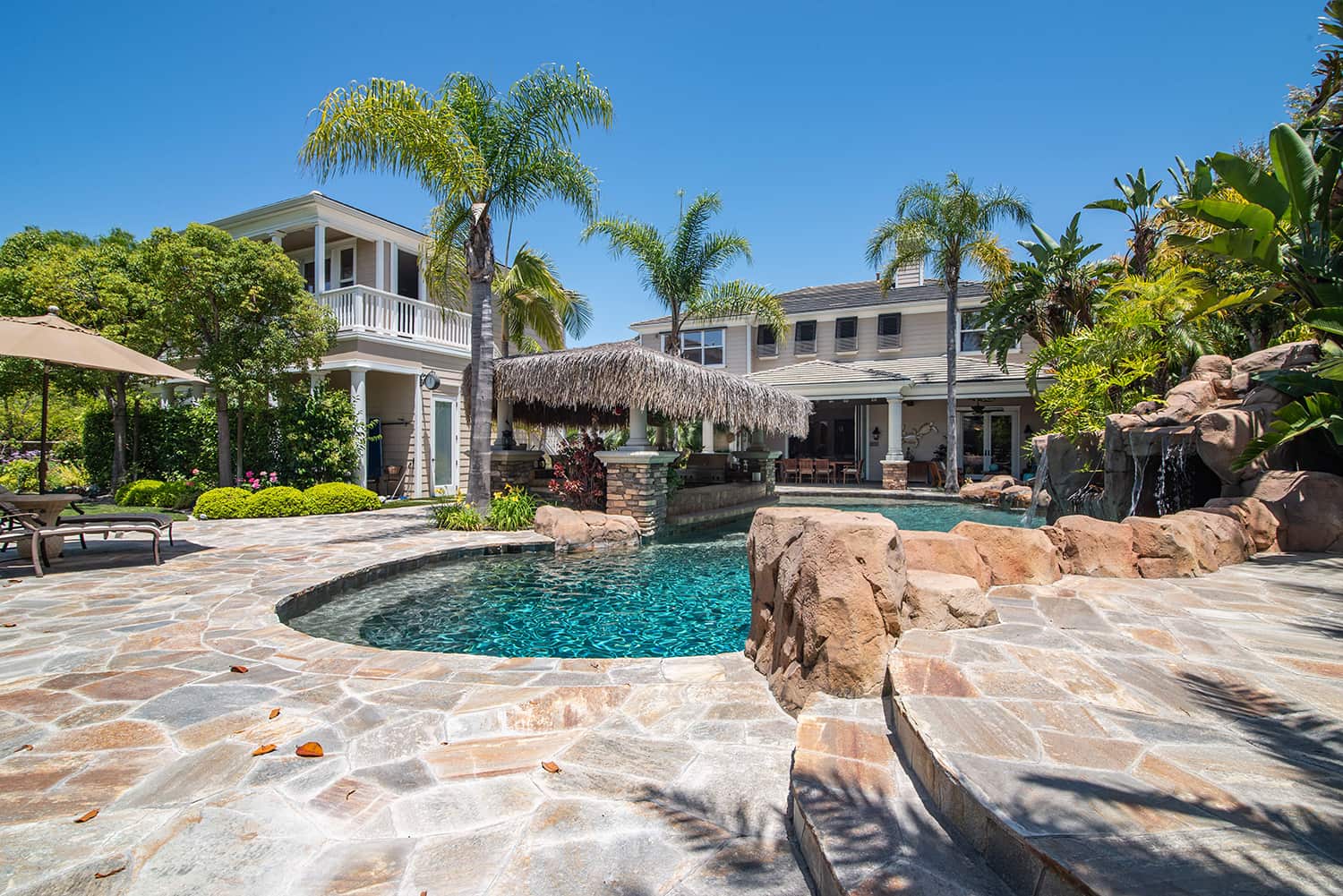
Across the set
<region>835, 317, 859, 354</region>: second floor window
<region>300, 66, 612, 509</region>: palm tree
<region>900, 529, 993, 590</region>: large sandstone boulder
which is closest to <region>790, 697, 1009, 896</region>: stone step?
<region>900, 529, 993, 590</region>: large sandstone boulder

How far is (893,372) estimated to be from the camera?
2131cm

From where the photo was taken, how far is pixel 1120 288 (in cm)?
1051

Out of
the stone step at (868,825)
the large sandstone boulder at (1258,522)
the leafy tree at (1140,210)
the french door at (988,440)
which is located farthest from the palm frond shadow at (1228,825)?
the french door at (988,440)

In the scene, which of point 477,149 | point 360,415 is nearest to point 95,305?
point 360,415

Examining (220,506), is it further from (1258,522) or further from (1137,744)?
(1258,522)

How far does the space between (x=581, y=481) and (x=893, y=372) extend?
13412 mm

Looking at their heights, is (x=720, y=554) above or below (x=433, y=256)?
below

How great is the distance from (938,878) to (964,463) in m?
22.3

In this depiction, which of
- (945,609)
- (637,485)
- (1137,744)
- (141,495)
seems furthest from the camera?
(141,495)

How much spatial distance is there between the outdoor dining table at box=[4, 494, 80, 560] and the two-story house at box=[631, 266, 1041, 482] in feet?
59.7

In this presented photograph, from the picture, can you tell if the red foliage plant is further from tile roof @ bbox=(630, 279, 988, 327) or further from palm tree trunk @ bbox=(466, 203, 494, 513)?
tile roof @ bbox=(630, 279, 988, 327)

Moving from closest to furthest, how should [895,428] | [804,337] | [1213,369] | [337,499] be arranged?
[1213,369], [337,499], [895,428], [804,337]

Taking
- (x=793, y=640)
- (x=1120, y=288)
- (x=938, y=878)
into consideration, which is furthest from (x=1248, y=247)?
(x=938, y=878)

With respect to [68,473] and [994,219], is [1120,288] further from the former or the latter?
[68,473]
